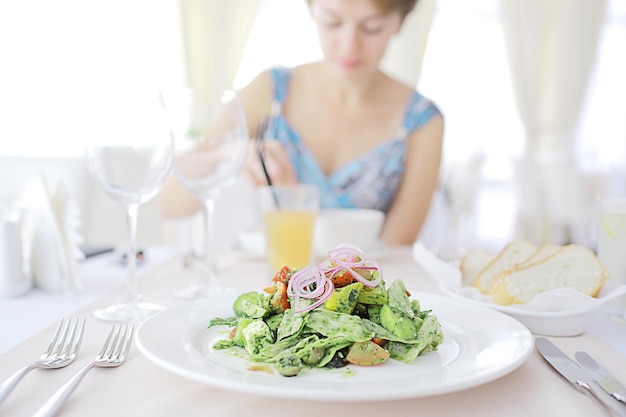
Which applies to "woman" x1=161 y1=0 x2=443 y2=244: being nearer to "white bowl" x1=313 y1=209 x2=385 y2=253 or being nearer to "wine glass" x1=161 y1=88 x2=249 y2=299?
"white bowl" x1=313 y1=209 x2=385 y2=253

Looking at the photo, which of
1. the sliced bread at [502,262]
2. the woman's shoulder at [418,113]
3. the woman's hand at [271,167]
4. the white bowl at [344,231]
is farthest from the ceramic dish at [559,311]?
the woman's shoulder at [418,113]

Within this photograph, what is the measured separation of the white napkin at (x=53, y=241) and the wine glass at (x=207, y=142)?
188mm

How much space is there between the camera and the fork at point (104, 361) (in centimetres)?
46

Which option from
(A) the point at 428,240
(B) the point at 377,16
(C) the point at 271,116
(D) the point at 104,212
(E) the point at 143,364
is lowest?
(A) the point at 428,240

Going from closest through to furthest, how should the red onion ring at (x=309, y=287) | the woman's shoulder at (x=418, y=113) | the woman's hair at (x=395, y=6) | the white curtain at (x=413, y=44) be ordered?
the red onion ring at (x=309, y=287), the woman's hair at (x=395, y=6), the woman's shoulder at (x=418, y=113), the white curtain at (x=413, y=44)

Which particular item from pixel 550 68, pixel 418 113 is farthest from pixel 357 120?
pixel 550 68

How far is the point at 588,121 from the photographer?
510 centimetres

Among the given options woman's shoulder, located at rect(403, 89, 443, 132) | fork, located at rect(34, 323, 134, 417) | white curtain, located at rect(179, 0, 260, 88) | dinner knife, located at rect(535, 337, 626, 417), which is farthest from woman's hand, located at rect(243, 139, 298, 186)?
white curtain, located at rect(179, 0, 260, 88)

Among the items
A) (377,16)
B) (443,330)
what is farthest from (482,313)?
(377,16)

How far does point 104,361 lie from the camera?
583mm

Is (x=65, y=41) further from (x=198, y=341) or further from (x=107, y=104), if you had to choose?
(x=198, y=341)

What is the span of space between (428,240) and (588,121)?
84.5 inches

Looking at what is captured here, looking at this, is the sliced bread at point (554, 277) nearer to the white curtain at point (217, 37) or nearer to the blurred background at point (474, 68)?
the blurred background at point (474, 68)

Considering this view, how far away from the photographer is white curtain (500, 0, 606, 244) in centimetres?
490
